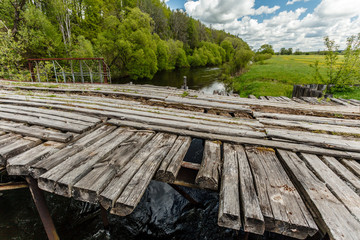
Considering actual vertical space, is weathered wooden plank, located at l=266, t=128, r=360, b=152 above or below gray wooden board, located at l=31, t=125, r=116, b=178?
above

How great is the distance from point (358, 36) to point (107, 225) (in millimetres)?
17221

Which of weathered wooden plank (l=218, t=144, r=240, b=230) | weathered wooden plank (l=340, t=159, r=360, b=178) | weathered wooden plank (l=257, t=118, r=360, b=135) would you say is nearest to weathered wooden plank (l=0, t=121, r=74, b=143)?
weathered wooden plank (l=218, t=144, r=240, b=230)

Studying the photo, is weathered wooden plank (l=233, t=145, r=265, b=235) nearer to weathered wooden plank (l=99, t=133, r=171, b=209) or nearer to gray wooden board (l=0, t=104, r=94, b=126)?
weathered wooden plank (l=99, t=133, r=171, b=209)

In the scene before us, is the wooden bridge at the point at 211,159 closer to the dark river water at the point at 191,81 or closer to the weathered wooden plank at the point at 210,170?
the weathered wooden plank at the point at 210,170

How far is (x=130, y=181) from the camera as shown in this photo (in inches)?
68.2

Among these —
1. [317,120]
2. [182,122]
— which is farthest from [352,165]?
[182,122]

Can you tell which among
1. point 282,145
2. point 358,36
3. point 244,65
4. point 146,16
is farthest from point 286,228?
point 244,65

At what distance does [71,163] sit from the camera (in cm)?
196

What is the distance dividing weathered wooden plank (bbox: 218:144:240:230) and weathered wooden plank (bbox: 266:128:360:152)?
3.35 feet

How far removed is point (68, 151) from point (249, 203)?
2215mm

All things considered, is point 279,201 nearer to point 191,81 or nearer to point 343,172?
point 343,172

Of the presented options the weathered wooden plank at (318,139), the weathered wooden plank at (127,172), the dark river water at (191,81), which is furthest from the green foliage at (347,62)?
the weathered wooden plank at (127,172)

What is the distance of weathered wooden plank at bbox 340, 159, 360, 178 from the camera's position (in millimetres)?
1935

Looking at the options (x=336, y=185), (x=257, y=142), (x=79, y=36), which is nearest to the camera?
(x=336, y=185)
